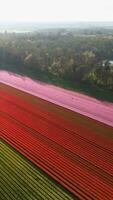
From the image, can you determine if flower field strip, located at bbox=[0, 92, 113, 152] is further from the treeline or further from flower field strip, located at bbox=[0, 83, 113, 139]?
the treeline

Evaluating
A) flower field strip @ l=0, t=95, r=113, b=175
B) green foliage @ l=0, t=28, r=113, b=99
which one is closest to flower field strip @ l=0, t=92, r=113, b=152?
flower field strip @ l=0, t=95, r=113, b=175

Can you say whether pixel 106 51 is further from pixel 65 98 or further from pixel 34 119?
pixel 34 119

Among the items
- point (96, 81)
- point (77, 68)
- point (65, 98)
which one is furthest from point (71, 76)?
point (65, 98)

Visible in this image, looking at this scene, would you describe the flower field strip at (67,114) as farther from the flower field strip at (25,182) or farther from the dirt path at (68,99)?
the flower field strip at (25,182)

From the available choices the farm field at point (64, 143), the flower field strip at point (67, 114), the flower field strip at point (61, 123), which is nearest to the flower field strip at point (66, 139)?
the farm field at point (64, 143)

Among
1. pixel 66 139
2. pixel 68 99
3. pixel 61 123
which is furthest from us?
pixel 68 99

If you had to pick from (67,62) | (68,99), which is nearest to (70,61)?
(67,62)

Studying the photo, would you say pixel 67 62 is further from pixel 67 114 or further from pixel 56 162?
pixel 56 162

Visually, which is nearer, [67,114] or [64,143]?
[64,143]
